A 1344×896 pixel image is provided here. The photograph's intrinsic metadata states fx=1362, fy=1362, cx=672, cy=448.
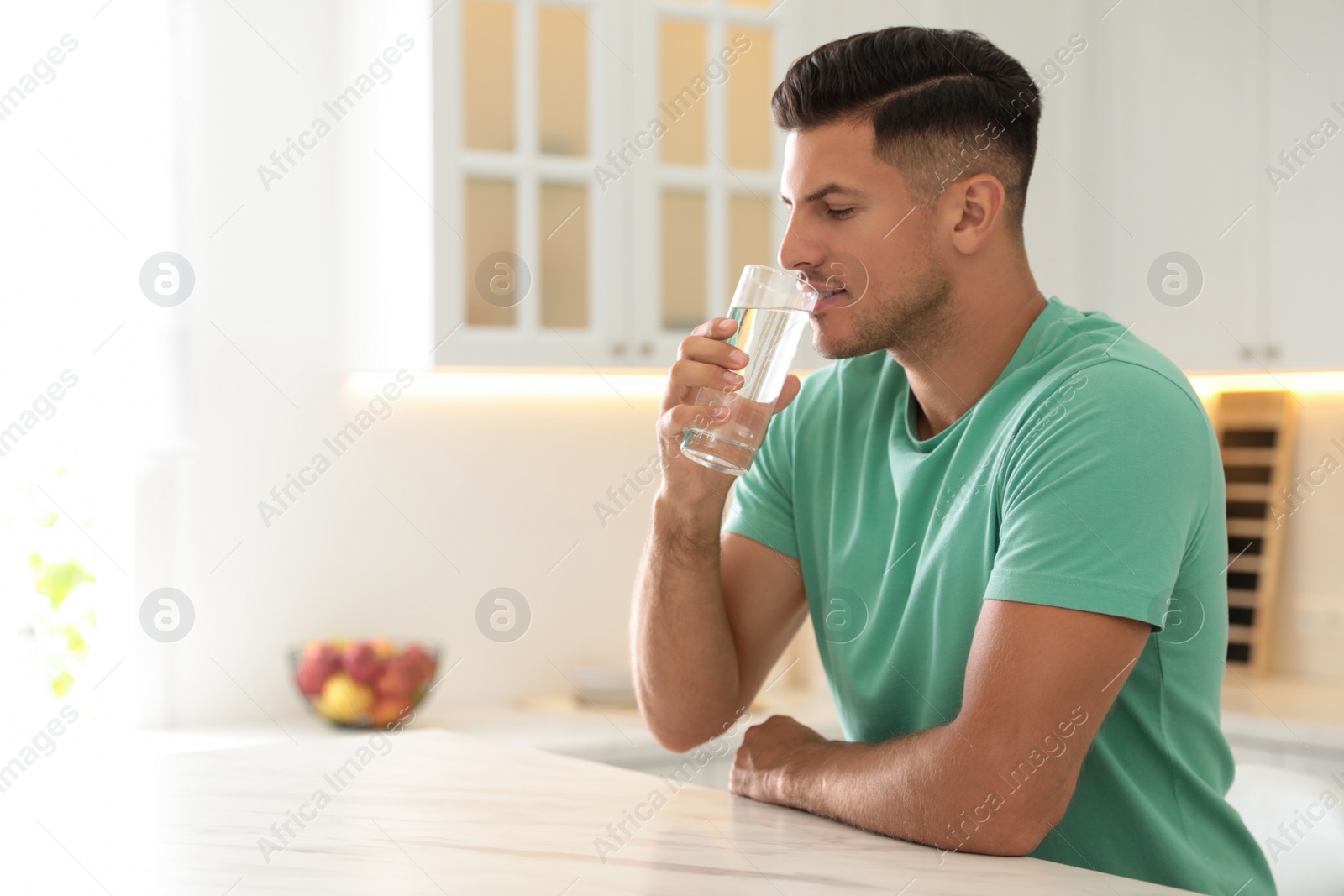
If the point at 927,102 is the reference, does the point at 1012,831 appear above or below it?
below

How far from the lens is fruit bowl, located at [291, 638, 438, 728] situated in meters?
2.50

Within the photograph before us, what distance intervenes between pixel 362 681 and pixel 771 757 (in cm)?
143

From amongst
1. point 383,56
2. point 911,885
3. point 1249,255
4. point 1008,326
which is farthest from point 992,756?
point 383,56

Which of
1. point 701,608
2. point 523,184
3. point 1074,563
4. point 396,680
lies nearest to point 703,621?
point 701,608

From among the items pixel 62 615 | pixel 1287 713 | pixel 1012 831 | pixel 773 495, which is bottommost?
pixel 1287 713

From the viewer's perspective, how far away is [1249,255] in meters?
2.63

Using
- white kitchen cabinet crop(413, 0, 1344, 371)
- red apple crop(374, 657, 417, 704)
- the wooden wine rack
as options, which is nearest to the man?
red apple crop(374, 657, 417, 704)

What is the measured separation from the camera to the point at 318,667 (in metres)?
2.53

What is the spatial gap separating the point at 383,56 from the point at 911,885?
7.21 ft

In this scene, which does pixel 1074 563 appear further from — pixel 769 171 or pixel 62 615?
pixel 62 615

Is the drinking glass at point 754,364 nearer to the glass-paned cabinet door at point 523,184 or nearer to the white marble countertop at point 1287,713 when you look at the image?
the glass-paned cabinet door at point 523,184

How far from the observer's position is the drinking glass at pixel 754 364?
1.26 metres

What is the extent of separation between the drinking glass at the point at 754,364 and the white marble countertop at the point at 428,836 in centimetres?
31

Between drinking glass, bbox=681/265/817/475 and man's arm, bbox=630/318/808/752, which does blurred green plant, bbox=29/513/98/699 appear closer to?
man's arm, bbox=630/318/808/752
